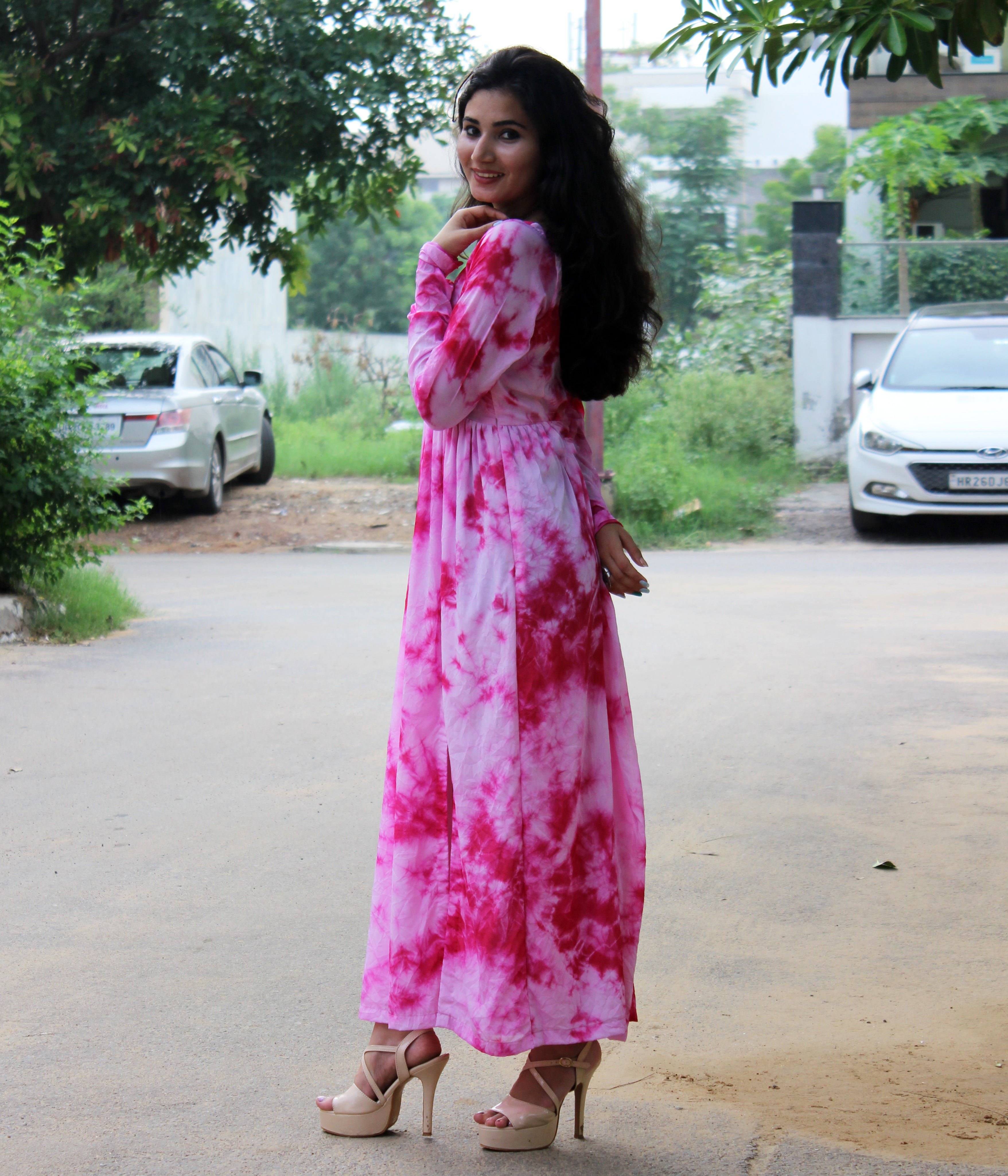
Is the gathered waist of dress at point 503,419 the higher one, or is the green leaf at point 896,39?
the green leaf at point 896,39

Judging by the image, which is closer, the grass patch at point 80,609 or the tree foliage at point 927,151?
the grass patch at point 80,609

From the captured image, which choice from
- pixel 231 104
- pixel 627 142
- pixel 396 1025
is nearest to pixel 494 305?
pixel 396 1025

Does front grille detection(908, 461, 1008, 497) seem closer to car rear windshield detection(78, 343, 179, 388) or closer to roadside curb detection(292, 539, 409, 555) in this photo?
roadside curb detection(292, 539, 409, 555)

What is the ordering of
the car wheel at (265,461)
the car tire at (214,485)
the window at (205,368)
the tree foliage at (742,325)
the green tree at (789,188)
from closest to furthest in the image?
the car tire at (214,485) → the window at (205,368) → the car wheel at (265,461) → the tree foliage at (742,325) → the green tree at (789,188)

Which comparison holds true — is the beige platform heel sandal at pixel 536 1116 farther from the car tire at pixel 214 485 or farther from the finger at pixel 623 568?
the car tire at pixel 214 485

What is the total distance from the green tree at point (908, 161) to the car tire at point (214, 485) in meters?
9.73

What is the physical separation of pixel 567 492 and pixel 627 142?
47.7 m

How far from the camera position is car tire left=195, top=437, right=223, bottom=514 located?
13148 millimetres

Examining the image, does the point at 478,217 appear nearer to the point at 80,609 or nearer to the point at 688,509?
the point at 80,609

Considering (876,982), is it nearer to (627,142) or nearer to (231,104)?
(231,104)

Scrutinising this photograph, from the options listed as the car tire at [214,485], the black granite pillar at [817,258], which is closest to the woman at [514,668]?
the car tire at [214,485]

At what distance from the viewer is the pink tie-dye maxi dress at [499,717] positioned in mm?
2295

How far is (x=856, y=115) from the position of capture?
20234 mm

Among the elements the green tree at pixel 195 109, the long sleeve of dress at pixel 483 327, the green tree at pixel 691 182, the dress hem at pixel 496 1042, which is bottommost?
the dress hem at pixel 496 1042
